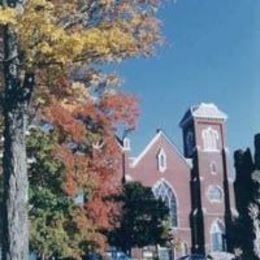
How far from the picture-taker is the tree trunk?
997 centimetres

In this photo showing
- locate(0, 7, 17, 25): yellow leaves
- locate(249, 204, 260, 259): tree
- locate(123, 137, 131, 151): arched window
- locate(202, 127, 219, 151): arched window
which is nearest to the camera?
locate(0, 7, 17, 25): yellow leaves

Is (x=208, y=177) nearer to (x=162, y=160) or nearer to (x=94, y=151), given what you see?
(x=162, y=160)

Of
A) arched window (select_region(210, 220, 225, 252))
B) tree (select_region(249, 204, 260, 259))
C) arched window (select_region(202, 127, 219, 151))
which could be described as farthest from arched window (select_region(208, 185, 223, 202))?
tree (select_region(249, 204, 260, 259))

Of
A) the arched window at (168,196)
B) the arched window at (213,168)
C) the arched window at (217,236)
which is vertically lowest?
the arched window at (217,236)

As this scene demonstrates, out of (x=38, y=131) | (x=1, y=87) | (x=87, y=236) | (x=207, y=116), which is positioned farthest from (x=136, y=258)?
(x=1, y=87)

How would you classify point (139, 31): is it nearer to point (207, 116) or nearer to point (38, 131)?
point (38, 131)

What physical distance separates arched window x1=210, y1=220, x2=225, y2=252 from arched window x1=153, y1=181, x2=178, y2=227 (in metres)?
2.84

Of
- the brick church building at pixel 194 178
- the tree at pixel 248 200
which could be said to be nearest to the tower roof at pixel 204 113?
the brick church building at pixel 194 178

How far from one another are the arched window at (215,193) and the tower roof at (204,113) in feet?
19.5

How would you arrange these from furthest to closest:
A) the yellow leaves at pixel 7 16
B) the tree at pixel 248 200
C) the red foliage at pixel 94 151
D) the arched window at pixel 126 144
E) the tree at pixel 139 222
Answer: the arched window at pixel 126 144, the tree at pixel 139 222, the red foliage at pixel 94 151, the tree at pixel 248 200, the yellow leaves at pixel 7 16

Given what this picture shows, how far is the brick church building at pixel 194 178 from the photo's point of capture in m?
50.9

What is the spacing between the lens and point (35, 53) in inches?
383

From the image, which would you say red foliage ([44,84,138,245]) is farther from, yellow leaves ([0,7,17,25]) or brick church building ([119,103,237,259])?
brick church building ([119,103,237,259])

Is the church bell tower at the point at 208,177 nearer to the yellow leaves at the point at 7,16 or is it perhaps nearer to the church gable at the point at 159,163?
the church gable at the point at 159,163
